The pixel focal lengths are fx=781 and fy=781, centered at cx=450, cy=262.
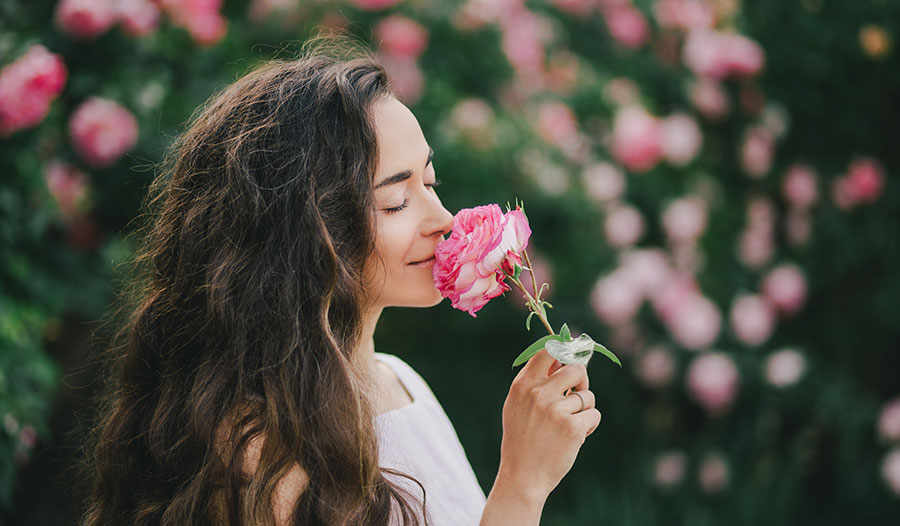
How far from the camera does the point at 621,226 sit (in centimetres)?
318

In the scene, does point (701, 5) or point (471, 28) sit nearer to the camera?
point (471, 28)

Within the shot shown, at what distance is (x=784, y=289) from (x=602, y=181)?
1.04m

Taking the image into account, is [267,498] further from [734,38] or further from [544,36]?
[734,38]

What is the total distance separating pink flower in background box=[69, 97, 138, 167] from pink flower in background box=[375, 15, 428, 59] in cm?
98

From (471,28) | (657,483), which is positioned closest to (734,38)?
(471,28)

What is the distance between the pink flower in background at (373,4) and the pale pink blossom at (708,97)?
1483 millimetres

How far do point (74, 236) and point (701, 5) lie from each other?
2857 mm

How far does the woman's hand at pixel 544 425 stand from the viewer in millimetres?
1318

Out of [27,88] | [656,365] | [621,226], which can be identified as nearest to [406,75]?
[621,226]

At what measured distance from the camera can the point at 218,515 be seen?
1.31 metres

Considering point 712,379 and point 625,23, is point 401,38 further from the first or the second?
point 712,379

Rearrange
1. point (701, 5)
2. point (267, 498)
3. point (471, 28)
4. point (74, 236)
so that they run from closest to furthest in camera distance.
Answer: point (267, 498)
point (74, 236)
point (471, 28)
point (701, 5)

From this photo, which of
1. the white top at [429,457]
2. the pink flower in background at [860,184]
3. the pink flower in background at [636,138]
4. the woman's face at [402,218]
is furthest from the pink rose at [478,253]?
the pink flower in background at [860,184]

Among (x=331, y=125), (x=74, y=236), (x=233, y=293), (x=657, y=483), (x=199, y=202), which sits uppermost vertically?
(x=331, y=125)
